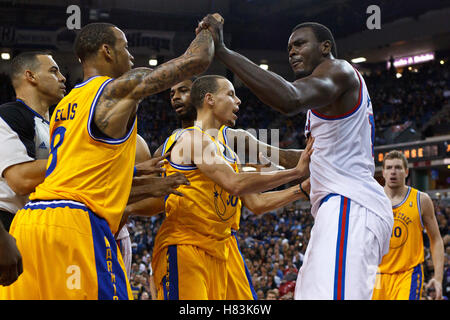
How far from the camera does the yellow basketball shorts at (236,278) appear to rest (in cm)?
462

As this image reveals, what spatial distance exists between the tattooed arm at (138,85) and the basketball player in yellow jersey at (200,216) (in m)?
1.09

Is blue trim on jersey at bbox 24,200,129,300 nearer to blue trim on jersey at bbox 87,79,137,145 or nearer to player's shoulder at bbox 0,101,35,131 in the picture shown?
blue trim on jersey at bbox 87,79,137,145

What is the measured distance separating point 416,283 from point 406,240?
0.45 meters

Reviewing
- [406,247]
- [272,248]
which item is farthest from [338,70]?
[272,248]

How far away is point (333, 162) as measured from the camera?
3393mm

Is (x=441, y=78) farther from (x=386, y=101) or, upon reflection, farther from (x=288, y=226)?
(x=288, y=226)

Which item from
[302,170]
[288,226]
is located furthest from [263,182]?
[288,226]

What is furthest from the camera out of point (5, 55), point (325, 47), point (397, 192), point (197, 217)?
point (5, 55)

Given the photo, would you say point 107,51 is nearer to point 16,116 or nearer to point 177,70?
point 177,70

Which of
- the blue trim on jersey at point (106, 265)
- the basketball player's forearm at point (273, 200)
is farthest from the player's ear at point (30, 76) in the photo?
the basketball player's forearm at point (273, 200)

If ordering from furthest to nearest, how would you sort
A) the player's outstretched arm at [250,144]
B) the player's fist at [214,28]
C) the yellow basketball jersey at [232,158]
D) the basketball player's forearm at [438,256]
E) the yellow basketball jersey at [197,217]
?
the basketball player's forearm at [438,256]
the player's outstretched arm at [250,144]
the yellow basketball jersey at [232,158]
the yellow basketball jersey at [197,217]
the player's fist at [214,28]

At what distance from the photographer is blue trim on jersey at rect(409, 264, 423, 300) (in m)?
6.12

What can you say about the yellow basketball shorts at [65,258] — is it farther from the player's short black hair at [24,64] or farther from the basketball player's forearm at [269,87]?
the player's short black hair at [24,64]

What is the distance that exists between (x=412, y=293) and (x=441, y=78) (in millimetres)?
21323
